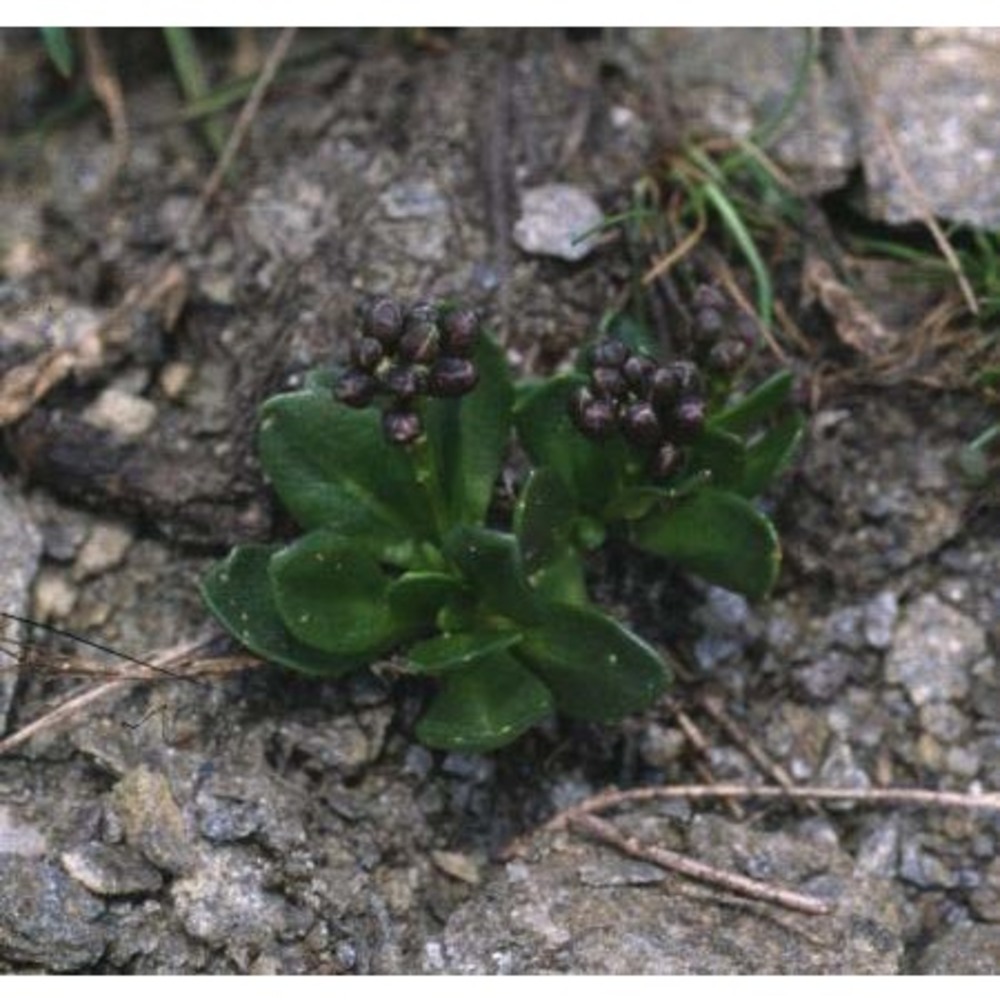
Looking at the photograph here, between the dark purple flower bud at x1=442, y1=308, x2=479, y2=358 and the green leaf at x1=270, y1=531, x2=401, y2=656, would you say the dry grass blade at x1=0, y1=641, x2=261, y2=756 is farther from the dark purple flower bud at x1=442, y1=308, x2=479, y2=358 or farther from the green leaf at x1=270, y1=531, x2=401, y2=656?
the dark purple flower bud at x1=442, y1=308, x2=479, y2=358

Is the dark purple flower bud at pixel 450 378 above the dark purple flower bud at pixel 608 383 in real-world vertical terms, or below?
above

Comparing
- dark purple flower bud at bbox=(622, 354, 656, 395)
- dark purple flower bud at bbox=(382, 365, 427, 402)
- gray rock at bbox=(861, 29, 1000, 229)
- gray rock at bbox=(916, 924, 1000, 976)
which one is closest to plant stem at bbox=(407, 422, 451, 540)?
dark purple flower bud at bbox=(382, 365, 427, 402)

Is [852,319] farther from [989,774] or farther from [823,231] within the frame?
[989,774]

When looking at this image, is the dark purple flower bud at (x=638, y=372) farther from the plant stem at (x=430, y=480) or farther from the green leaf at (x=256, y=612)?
the green leaf at (x=256, y=612)

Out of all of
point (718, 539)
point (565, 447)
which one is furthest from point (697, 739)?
point (565, 447)

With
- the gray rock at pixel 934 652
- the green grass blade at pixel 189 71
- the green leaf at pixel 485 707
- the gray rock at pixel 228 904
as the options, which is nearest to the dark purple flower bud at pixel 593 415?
the green leaf at pixel 485 707

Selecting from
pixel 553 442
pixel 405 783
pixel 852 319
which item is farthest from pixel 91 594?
pixel 852 319
